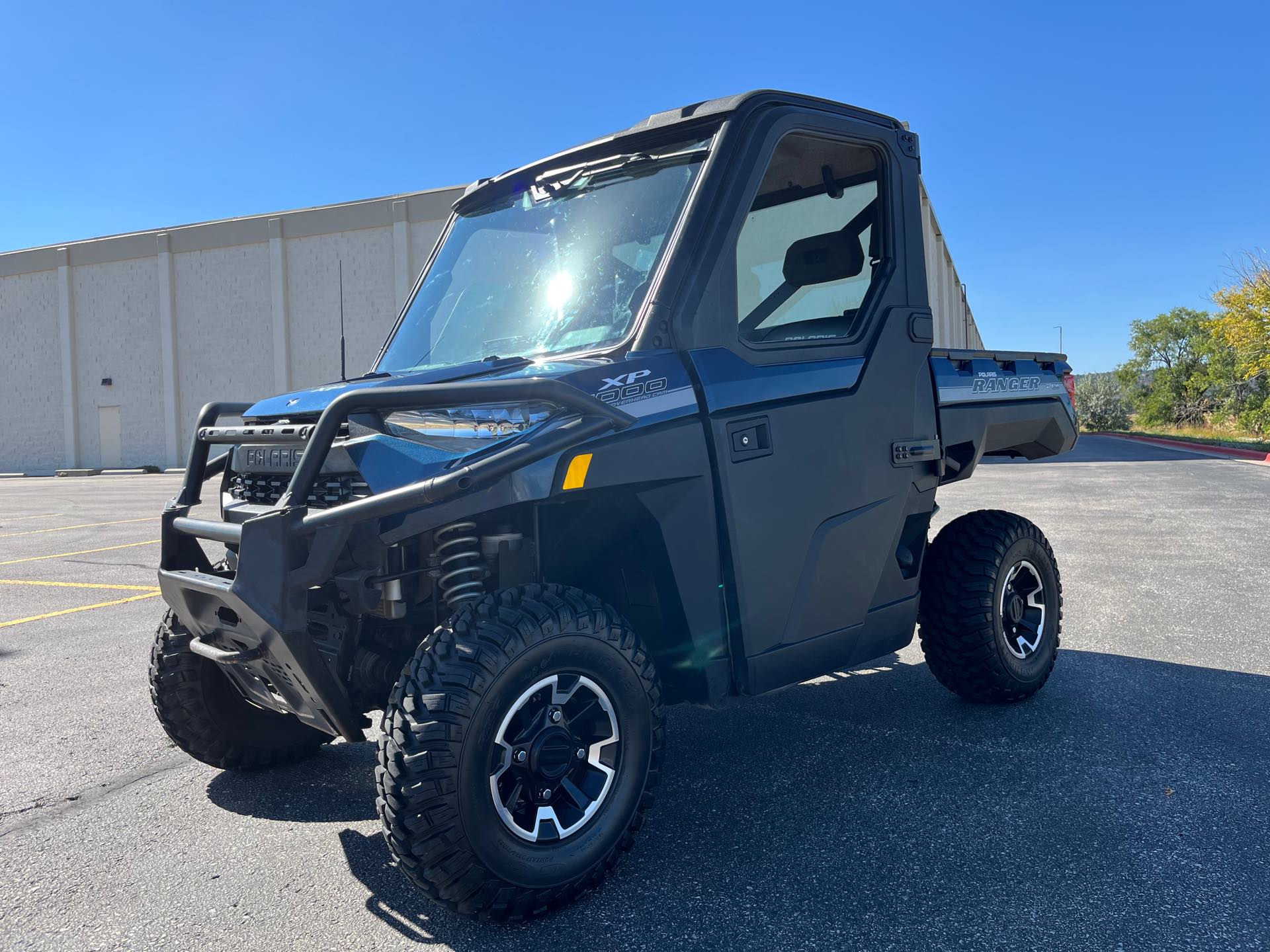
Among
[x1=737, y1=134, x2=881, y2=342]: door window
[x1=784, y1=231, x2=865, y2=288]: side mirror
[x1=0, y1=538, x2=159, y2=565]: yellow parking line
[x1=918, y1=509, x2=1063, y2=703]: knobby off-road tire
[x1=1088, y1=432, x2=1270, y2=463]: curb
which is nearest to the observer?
[x1=737, y1=134, x2=881, y2=342]: door window

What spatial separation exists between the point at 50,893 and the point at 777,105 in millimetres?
3490

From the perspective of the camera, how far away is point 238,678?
3.15 m

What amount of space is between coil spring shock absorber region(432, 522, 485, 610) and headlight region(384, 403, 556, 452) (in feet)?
0.82

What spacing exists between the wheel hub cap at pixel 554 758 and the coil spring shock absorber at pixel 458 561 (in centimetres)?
36

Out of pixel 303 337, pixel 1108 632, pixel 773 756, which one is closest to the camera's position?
pixel 773 756

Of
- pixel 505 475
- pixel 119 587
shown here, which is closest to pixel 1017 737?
pixel 505 475

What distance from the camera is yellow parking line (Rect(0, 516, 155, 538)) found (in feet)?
44.6

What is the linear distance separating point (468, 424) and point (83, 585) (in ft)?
24.6

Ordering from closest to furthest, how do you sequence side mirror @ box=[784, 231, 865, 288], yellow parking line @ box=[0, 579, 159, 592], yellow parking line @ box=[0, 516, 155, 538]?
side mirror @ box=[784, 231, 865, 288]
yellow parking line @ box=[0, 579, 159, 592]
yellow parking line @ box=[0, 516, 155, 538]

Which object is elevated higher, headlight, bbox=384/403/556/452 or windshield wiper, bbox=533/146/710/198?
windshield wiper, bbox=533/146/710/198

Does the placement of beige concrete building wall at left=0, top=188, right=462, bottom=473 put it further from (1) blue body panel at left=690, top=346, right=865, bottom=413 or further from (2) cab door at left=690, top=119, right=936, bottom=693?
(1) blue body panel at left=690, top=346, right=865, bottom=413

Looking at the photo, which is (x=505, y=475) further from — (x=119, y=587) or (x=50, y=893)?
(x=119, y=587)

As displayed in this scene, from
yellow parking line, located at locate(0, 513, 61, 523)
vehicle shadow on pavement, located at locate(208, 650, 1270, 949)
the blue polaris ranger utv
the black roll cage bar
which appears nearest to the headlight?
the blue polaris ranger utv

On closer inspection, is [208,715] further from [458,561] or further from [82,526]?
[82,526]
